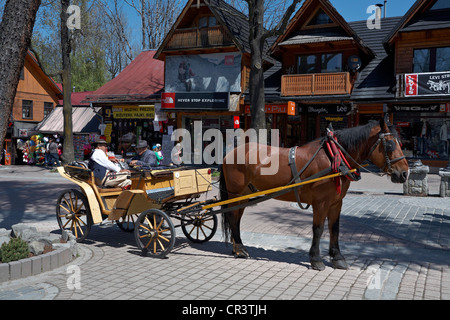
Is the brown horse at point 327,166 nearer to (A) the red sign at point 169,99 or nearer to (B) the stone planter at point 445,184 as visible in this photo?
(B) the stone planter at point 445,184

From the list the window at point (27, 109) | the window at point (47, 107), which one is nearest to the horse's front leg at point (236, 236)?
the window at point (27, 109)

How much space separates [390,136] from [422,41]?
58.5 feet

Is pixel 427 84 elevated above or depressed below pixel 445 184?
above

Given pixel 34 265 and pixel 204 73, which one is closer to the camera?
pixel 34 265

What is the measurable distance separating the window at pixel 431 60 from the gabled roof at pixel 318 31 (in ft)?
8.09

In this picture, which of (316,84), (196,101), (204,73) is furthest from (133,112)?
(316,84)

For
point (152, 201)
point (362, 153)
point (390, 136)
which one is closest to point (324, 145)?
point (362, 153)

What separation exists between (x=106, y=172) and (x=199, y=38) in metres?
17.9

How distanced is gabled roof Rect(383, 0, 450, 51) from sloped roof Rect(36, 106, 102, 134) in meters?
19.3

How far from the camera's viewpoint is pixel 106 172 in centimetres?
734

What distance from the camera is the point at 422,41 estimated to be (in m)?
20.7

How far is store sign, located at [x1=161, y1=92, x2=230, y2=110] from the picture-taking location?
22775mm

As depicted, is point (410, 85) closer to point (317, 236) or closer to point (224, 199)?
point (224, 199)

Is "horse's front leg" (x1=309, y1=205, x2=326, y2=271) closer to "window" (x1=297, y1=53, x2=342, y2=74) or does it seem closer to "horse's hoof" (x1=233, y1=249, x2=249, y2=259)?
"horse's hoof" (x1=233, y1=249, x2=249, y2=259)
